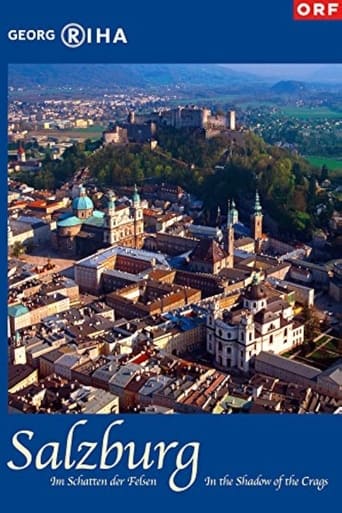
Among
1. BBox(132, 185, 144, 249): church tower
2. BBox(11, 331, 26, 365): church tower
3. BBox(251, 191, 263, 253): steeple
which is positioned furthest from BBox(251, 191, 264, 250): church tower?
BBox(11, 331, 26, 365): church tower

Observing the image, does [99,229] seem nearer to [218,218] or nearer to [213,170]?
[218,218]

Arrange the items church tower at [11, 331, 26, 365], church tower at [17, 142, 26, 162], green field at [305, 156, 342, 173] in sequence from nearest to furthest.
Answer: church tower at [11, 331, 26, 365], green field at [305, 156, 342, 173], church tower at [17, 142, 26, 162]

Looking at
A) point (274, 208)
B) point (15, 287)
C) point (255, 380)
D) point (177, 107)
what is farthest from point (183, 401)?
point (177, 107)

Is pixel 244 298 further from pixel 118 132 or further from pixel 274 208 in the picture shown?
pixel 118 132
